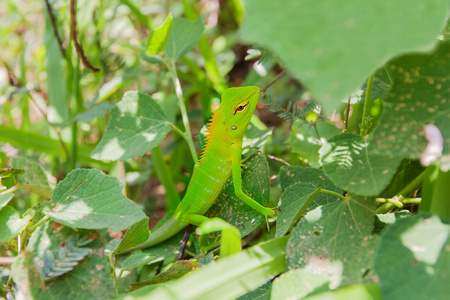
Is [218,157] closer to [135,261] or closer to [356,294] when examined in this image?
[135,261]

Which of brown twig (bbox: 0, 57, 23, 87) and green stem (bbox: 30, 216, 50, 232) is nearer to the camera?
green stem (bbox: 30, 216, 50, 232)

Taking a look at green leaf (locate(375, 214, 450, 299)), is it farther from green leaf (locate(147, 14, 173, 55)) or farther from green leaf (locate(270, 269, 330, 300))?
green leaf (locate(147, 14, 173, 55))

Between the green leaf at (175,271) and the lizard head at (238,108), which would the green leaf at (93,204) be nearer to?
the green leaf at (175,271)

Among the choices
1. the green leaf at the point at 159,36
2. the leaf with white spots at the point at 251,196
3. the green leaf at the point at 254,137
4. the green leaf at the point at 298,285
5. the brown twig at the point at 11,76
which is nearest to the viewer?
the green leaf at the point at 298,285

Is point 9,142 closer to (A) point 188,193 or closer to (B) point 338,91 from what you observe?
(A) point 188,193

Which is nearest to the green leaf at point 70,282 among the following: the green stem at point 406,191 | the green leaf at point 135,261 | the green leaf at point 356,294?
the green leaf at point 135,261

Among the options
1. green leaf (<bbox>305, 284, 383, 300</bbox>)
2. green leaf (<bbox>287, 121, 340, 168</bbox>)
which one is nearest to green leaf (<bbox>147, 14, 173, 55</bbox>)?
green leaf (<bbox>287, 121, 340, 168</bbox>)
